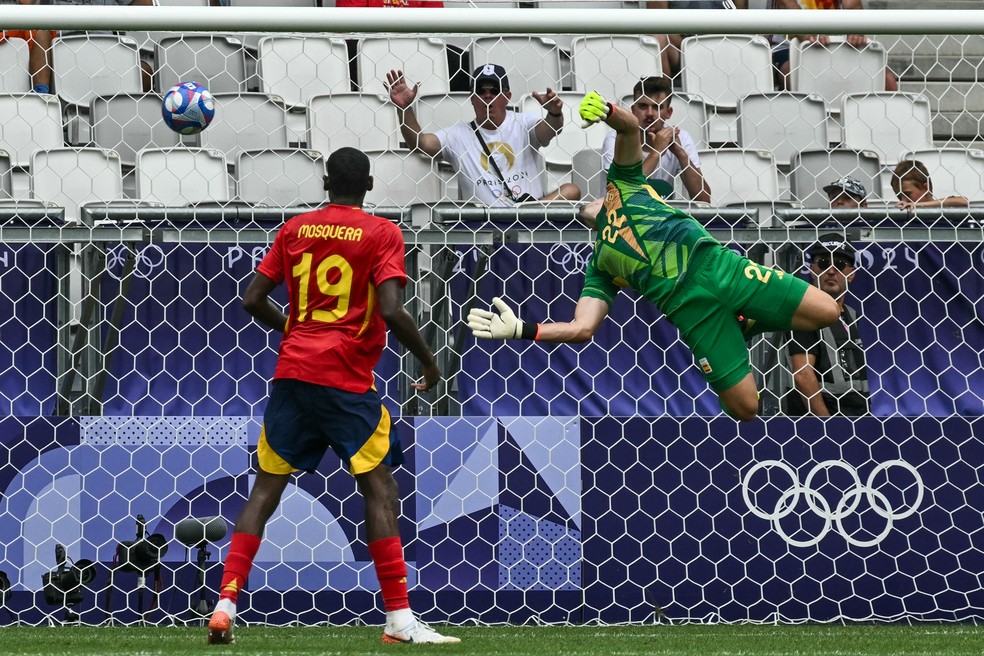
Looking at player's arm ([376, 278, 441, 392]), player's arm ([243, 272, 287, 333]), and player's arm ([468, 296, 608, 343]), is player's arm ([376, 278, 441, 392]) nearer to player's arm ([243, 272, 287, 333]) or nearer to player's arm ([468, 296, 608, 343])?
player's arm ([468, 296, 608, 343])

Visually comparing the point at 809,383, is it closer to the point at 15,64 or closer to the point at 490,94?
the point at 490,94

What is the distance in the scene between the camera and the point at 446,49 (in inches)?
339

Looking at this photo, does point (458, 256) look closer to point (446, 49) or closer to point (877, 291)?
point (877, 291)

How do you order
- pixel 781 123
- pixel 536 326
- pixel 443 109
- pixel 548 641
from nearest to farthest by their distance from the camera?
pixel 536 326 → pixel 548 641 → pixel 443 109 → pixel 781 123

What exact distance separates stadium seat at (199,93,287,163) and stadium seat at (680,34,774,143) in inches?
112

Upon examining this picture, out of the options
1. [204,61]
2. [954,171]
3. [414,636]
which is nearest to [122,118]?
[204,61]

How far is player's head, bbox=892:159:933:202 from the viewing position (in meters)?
6.71

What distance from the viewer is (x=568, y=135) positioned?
8.13 metres

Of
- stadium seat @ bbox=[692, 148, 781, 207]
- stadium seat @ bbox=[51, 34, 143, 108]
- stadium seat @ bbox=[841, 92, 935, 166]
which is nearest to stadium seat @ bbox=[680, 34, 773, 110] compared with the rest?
stadium seat @ bbox=[841, 92, 935, 166]

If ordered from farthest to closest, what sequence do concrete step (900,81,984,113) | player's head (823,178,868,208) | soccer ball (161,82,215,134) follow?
concrete step (900,81,984,113), player's head (823,178,868,208), soccer ball (161,82,215,134)

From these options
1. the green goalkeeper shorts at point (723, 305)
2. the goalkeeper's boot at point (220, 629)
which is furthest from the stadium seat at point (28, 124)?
the green goalkeeper shorts at point (723, 305)

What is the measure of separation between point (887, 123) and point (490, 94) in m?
2.76

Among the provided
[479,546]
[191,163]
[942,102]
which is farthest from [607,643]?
[942,102]

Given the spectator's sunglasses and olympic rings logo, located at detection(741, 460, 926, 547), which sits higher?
the spectator's sunglasses
